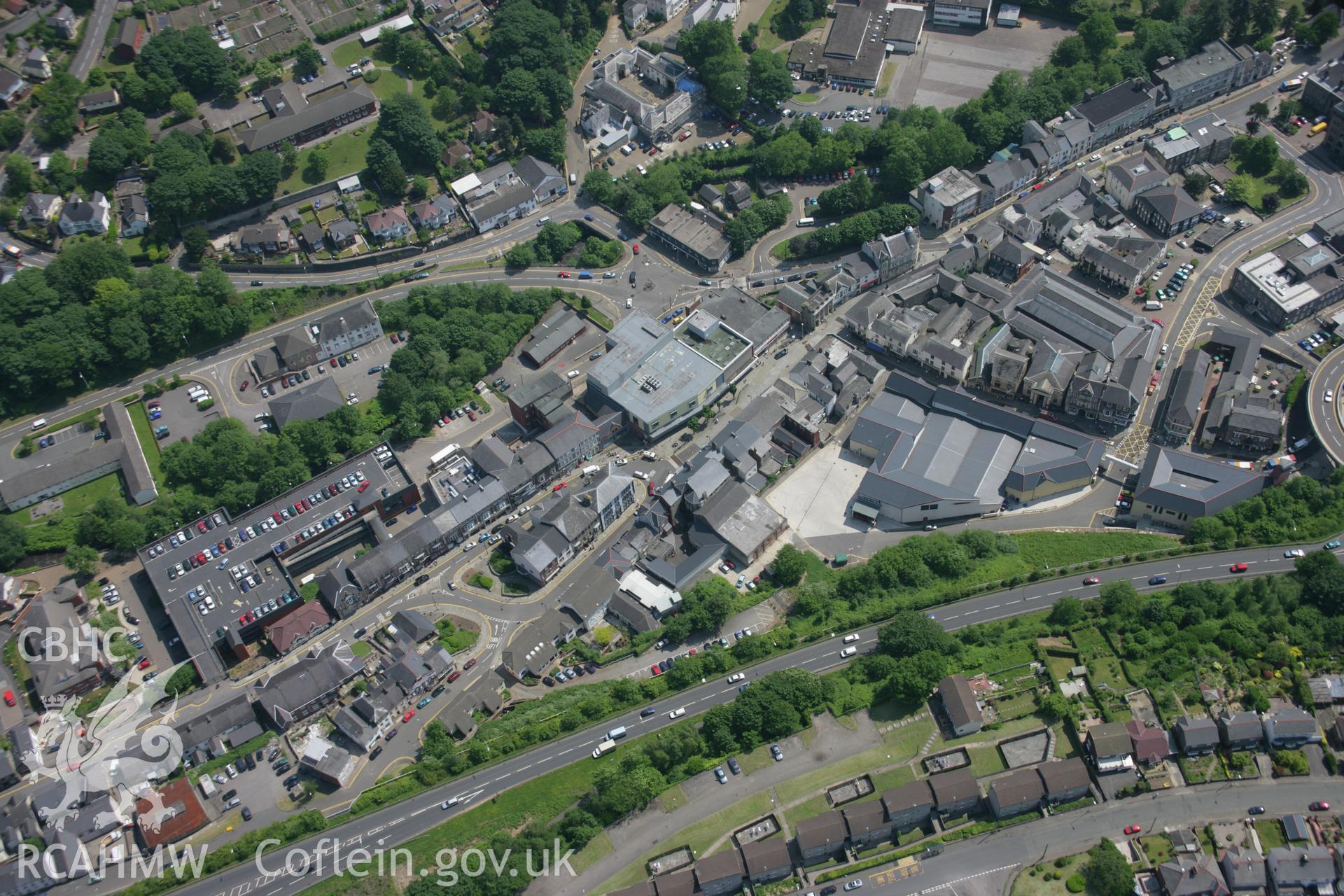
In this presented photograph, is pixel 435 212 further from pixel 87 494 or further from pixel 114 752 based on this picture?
pixel 114 752

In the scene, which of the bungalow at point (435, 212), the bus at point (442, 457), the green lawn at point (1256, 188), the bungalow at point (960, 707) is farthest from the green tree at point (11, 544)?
the green lawn at point (1256, 188)

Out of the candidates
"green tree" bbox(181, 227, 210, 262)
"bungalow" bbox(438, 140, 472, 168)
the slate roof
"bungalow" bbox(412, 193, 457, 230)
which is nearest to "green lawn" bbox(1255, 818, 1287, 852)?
the slate roof

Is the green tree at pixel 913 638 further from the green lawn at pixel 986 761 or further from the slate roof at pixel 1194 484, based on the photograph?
the slate roof at pixel 1194 484

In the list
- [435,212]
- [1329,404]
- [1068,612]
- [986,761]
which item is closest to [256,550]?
[435,212]

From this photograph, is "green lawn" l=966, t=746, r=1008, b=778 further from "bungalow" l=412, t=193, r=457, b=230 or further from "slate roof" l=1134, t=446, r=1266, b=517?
"bungalow" l=412, t=193, r=457, b=230

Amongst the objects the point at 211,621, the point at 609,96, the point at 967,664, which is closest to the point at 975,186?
the point at 609,96
